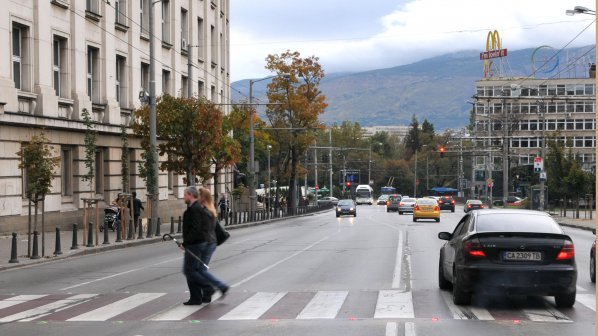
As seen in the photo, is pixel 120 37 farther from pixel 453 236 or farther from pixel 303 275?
pixel 453 236

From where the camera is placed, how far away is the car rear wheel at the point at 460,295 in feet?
41.4

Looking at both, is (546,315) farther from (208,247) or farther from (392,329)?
(208,247)

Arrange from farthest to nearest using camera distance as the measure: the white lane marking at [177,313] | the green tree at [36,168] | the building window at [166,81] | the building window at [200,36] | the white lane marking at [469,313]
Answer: the building window at [200,36], the building window at [166,81], the green tree at [36,168], the white lane marking at [177,313], the white lane marking at [469,313]

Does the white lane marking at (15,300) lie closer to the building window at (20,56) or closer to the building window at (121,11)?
the building window at (20,56)

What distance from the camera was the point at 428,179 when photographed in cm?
16275

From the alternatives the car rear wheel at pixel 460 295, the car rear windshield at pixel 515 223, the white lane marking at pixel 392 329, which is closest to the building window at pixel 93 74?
the car rear windshield at pixel 515 223

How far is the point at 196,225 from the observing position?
1324cm

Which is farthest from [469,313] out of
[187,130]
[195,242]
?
[187,130]

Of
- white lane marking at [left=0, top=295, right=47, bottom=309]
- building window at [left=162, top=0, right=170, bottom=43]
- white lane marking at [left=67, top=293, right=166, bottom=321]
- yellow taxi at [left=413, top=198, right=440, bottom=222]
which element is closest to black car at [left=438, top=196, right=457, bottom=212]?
yellow taxi at [left=413, top=198, right=440, bottom=222]

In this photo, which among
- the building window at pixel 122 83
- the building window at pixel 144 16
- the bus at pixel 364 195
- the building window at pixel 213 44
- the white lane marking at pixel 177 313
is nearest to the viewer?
the white lane marking at pixel 177 313

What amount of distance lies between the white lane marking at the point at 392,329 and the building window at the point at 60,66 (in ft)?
86.0

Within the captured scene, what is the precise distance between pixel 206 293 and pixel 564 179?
4362 cm

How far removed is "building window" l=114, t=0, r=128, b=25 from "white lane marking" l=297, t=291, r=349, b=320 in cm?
2920

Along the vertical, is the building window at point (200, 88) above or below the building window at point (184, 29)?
below
